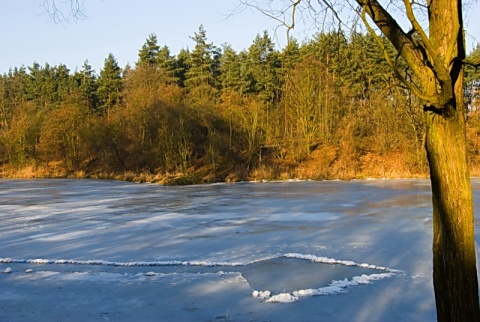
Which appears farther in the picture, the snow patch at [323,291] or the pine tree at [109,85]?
the pine tree at [109,85]

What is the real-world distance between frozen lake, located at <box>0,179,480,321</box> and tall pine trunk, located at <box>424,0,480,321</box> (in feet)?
6.20

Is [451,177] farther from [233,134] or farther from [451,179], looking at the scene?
[233,134]

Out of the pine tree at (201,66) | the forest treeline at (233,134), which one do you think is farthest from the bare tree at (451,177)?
the pine tree at (201,66)

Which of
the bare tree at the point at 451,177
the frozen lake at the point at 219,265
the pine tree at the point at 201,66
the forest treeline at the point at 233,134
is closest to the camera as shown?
the bare tree at the point at 451,177

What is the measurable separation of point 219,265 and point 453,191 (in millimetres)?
4223

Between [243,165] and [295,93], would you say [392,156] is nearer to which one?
[295,93]

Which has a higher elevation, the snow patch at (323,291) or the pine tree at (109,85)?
the pine tree at (109,85)

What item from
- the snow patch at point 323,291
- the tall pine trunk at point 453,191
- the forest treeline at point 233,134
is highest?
the forest treeline at point 233,134

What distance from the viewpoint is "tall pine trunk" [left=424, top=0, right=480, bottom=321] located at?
2.24 metres

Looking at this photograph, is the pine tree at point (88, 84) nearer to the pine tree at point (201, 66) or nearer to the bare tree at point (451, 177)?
the pine tree at point (201, 66)

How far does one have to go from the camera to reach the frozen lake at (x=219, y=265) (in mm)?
4309

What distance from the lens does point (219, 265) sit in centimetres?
605

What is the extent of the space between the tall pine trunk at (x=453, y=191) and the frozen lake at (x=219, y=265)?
74.4 inches

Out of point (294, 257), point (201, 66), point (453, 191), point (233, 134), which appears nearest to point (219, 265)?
point (294, 257)
